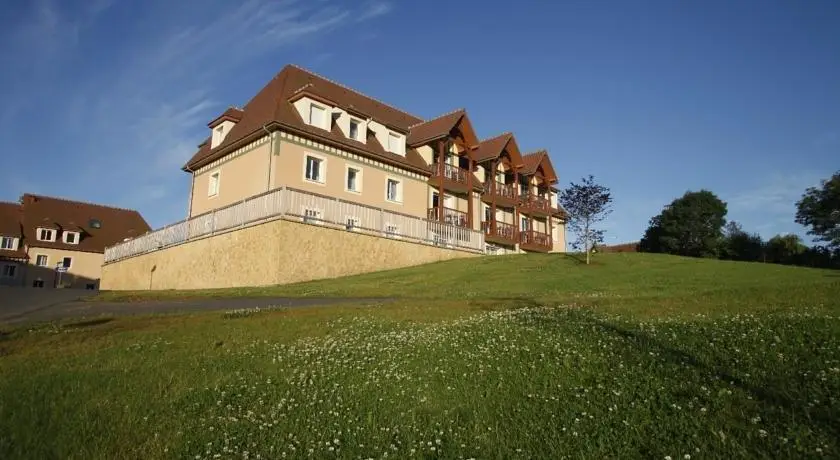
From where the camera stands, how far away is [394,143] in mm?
41062

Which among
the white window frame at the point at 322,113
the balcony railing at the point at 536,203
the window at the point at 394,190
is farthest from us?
the balcony railing at the point at 536,203

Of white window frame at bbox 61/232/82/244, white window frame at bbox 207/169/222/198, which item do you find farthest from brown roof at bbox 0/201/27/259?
white window frame at bbox 207/169/222/198

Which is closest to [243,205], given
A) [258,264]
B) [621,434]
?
[258,264]

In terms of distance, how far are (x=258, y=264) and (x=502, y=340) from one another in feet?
64.8

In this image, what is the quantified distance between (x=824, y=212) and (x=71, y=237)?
284 feet

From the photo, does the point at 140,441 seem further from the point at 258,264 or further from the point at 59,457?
the point at 258,264

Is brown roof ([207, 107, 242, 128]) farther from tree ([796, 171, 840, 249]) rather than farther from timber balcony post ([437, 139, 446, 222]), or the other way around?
tree ([796, 171, 840, 249])

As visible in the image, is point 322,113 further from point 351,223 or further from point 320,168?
point 351,223

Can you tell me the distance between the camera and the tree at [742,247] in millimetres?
56344

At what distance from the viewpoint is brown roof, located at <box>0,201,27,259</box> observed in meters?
69.1

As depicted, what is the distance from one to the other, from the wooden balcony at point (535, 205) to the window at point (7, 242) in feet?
200

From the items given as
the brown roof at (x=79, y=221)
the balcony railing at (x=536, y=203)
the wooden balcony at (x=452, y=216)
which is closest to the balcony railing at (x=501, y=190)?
the balcony railing at (x=536, y=203)

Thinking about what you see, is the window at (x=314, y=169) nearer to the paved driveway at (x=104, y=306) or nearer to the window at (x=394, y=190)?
the window at (x=394, y=190)

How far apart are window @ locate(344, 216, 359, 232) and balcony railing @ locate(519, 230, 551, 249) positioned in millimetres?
22352
